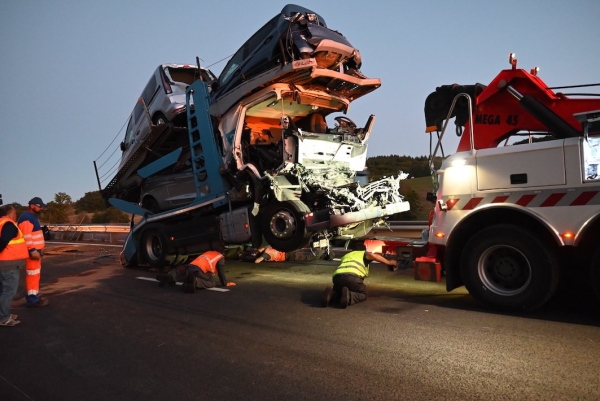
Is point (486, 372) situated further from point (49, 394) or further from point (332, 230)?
point (332, 230)

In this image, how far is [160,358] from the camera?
3.89m

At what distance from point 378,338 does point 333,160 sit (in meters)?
4.29

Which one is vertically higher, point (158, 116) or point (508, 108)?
point (158, 116)

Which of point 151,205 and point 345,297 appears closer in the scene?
point 345,297

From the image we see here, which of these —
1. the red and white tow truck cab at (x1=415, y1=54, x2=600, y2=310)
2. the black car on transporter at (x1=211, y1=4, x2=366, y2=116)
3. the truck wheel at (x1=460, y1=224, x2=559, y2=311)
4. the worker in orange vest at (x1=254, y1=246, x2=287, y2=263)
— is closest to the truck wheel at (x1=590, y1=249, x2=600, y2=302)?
the red and white tow truck cab at (x1=415, y1=54, x2=600, y2=310)

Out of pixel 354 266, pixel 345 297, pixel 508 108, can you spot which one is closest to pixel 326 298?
pixel 345 297

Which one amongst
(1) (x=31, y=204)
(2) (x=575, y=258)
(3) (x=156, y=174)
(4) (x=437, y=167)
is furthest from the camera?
(3) (x=156, y=174)

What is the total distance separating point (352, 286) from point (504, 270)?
1.66 m

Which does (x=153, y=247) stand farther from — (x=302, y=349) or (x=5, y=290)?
(x=302, y=349)

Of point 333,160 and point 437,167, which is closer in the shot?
point 437,167

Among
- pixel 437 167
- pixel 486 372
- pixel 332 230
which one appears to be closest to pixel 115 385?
pixel 486 372

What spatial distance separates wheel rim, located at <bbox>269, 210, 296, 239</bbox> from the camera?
7004 millimetres

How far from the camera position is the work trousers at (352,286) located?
5266 mm

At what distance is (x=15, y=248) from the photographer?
5.35 m
